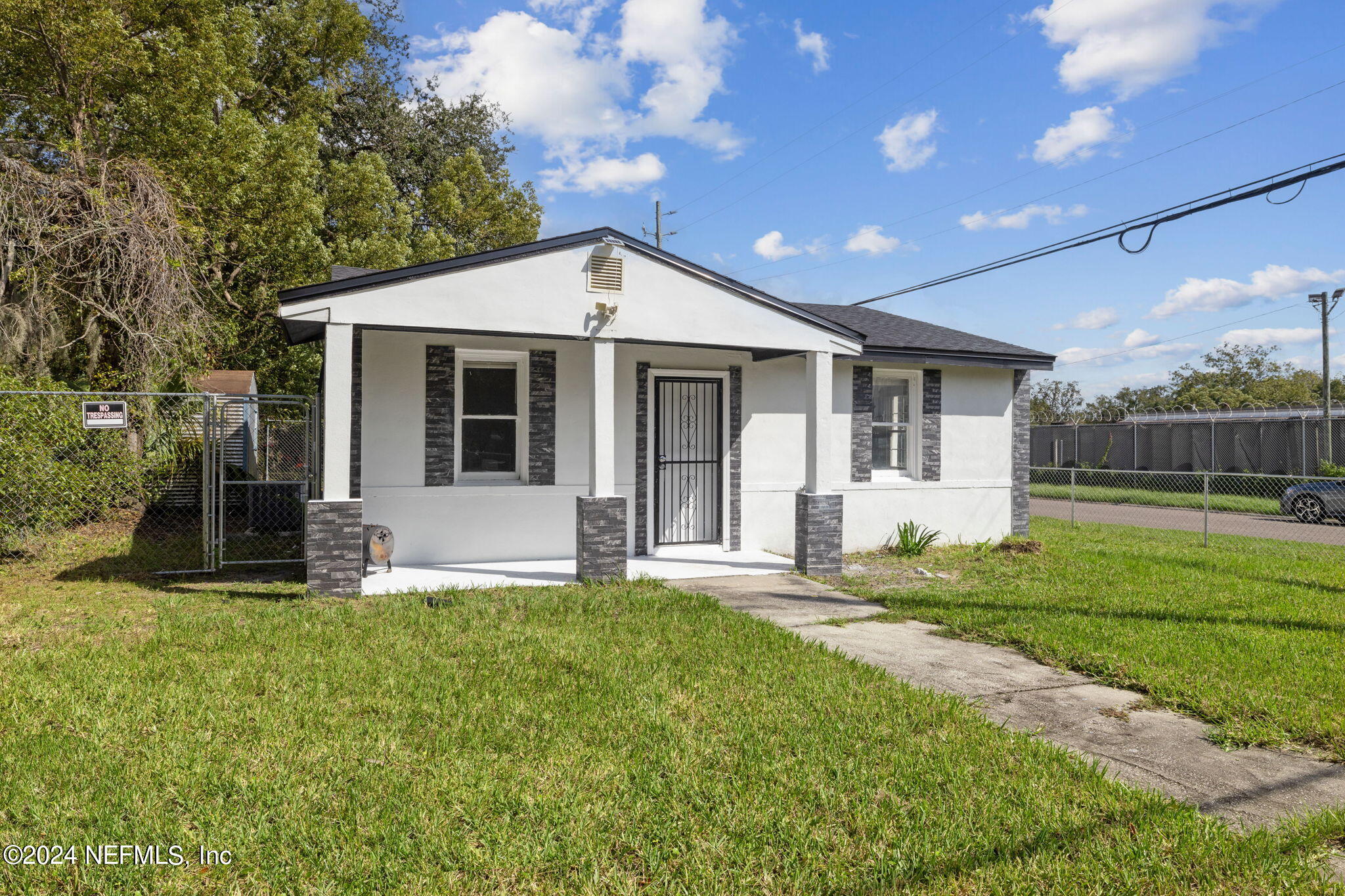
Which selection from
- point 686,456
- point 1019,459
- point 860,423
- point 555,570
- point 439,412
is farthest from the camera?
point 1019,459

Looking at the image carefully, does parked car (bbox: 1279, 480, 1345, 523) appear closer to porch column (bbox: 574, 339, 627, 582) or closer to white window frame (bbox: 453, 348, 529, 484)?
porch column (bbox: 574, 339, 627, 582)

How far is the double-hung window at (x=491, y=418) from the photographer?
999cm

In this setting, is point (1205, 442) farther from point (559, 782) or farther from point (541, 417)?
point (559, 782)

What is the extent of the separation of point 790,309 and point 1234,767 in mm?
6601

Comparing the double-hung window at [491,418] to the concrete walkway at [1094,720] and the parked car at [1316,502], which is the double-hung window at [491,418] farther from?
the parked car at [1316,502]

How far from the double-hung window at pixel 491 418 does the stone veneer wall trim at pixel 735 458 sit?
115 inches

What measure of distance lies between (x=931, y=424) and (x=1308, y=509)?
10559 millimetres

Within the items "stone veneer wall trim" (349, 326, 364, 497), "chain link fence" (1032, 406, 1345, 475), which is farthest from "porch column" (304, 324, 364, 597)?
"chain link fence" (1032, 406, 1345, 475)

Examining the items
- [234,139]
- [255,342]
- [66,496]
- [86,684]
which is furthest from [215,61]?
[86,684]

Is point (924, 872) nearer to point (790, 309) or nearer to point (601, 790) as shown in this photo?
point (601, 790)

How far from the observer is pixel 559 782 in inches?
144

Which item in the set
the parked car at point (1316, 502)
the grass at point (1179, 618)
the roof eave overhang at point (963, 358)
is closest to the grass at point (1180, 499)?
the parked car at point (1316, 502)

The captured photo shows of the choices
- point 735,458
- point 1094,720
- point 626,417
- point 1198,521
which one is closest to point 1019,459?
point 735,458

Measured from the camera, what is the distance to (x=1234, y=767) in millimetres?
4074
